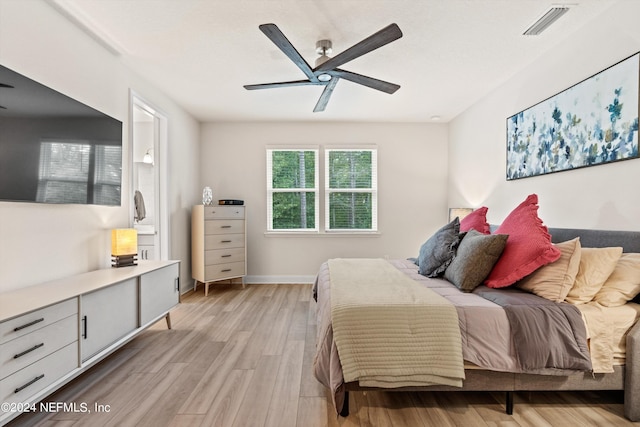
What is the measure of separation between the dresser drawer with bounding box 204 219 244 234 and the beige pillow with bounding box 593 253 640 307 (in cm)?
403

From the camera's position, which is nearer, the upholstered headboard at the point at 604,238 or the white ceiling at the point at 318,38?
the upholstered headboard at the point at 604,238

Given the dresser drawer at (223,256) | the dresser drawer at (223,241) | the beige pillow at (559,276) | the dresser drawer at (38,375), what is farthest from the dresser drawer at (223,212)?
the beige pillow at (559,276)

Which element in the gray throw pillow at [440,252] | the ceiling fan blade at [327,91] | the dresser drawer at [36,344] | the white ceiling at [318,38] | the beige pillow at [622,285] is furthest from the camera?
the ceiling fan blade at [327,91]

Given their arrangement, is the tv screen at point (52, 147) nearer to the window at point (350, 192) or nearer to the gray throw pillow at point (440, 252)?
the gray throw pillow at point (440, 252)

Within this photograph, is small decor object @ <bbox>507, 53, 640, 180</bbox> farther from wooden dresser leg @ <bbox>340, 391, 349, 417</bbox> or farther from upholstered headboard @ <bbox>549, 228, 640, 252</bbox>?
wooden dresser leg @ <bbox>340, 391, 349, 417</bbox>

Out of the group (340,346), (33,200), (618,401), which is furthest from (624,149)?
(33,200)

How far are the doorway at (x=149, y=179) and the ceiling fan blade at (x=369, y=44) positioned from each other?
207 cm

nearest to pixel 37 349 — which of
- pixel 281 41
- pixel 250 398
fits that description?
pixel 250 398

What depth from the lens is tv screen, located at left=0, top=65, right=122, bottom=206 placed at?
184cm

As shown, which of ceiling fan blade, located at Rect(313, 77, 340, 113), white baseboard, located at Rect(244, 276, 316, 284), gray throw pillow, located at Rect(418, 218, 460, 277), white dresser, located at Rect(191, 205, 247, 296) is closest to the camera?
gray throw pillow, located at Rect(418, 218, 460, 277)

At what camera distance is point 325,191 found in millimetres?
5289

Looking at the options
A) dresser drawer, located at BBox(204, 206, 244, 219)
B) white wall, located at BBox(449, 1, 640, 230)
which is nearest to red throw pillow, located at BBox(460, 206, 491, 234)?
white wall, located at BBox(449, 1, 640, 230)

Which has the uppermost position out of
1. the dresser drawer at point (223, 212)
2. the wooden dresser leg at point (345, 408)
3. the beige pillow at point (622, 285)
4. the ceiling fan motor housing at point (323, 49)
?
the ceiling fan motor housing at point (323, 49)

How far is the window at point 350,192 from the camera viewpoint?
529cm
